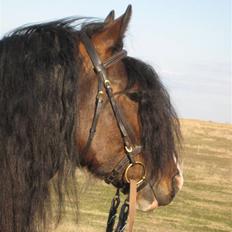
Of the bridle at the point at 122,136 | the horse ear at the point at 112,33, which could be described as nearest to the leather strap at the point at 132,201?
the bridle at the point at 122,136

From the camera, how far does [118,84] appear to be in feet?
11.3

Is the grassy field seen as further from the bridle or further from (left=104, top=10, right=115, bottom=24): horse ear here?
(left=104, top=10, right=115, bottom=24): horse ear

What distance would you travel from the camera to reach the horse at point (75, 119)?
3.20m

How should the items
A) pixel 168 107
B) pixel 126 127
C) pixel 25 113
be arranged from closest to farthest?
pixel 25 113 → pixel 126 127 → pixel 168 107

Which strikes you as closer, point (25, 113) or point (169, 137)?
point (25, 113)

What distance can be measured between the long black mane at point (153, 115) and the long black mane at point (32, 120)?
452 millimetres

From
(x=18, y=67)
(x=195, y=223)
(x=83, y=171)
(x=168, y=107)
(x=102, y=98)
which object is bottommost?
(x=195, y=223)

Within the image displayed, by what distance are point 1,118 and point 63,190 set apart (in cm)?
63

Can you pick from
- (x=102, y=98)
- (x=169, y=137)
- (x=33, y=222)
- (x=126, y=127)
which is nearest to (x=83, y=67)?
(x=102, y=98)

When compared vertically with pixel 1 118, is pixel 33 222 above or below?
below

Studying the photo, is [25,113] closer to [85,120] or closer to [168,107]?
[85,120]

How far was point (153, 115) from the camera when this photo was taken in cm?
350

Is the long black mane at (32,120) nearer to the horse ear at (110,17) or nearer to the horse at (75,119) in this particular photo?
the horse at (75,119)

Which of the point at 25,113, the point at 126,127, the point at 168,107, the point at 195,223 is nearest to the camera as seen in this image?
the point at 25,113
